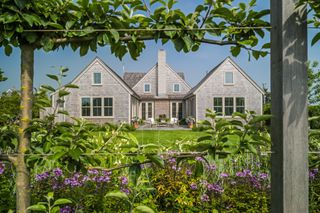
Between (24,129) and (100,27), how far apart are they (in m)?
0.52

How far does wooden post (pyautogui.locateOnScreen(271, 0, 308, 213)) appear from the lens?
38.5 inches

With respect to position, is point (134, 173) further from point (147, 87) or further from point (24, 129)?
point (147, 87)

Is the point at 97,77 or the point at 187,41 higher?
the point at 97,77

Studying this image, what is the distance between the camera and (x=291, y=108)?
99cm

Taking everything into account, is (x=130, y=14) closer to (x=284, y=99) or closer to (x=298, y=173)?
(x=284, y=99)

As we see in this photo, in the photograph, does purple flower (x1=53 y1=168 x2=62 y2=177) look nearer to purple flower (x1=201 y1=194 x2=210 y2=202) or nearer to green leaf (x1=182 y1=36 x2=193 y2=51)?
purple flower (x1=201 y1=194 x2=210 y2=202)

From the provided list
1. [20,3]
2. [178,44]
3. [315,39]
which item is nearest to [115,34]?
[178,44]

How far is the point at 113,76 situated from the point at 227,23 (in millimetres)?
13563

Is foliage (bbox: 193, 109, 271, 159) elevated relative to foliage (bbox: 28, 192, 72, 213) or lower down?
elevated

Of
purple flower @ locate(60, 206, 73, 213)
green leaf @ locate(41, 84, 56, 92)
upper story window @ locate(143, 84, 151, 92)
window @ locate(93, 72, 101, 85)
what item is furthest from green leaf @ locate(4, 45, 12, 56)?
upper story window @ locate(143, 84, 151, 92)

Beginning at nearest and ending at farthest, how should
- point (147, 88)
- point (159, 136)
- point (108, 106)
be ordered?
point (159, 136) < point (108, 106) < point (147, 88)

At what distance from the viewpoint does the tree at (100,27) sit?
1.07m

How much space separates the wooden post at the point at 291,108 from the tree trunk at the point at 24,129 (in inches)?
39.0

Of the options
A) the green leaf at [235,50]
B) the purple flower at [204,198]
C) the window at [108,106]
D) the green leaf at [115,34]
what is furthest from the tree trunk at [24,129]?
the window at [108,106]
